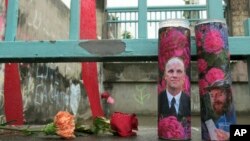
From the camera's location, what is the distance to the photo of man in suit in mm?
1266

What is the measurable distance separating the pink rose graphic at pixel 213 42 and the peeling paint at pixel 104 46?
0.35m

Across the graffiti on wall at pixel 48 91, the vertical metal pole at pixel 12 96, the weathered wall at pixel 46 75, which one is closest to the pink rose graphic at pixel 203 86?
the vertical metal pole at pixel 12 96

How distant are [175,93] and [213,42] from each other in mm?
249

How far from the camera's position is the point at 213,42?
125 centimetres

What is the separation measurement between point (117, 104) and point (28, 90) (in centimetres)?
391

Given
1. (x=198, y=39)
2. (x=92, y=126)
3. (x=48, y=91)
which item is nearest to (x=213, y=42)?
(x=198, y=39)

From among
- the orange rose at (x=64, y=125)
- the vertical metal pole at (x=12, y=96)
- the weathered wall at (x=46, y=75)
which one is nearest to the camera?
the orange rose at (x=64, y=125)

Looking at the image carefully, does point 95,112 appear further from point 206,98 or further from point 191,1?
point 191,1

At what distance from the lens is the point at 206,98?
1256mm

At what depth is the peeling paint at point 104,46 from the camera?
4.56ft

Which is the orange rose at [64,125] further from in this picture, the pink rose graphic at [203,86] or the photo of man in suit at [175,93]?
the pink rose graphic at [203,86]

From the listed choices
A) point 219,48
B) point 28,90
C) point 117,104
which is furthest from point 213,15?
point 117,104

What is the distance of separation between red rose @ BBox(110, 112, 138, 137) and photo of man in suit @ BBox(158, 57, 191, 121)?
217 mm

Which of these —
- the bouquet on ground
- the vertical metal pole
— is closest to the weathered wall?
the vertical metal pole
